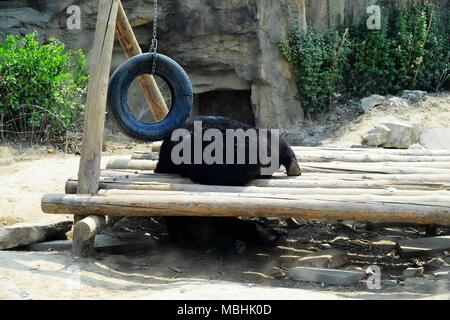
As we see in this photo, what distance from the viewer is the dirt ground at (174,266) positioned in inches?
180

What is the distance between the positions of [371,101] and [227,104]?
2.97 m

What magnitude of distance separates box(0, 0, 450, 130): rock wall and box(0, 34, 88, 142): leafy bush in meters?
1.90

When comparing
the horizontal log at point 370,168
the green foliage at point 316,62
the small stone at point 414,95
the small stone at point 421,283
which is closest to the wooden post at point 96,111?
the horizontal log at point 370,168

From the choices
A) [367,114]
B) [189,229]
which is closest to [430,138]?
[367,114]

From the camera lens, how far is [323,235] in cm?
703

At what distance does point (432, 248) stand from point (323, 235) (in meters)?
1.24

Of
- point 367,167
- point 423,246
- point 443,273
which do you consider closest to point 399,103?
point 367,167

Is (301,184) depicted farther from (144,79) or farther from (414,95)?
(414,95)

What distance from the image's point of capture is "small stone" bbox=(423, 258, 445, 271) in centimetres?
581

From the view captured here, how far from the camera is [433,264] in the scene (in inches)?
232

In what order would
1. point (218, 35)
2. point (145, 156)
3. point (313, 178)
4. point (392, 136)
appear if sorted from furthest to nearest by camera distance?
1. point (218, 35)
2. point (392, 136)
3. point (145, 156)
4. point (313, 178)

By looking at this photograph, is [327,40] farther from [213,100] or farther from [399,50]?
[213,100]

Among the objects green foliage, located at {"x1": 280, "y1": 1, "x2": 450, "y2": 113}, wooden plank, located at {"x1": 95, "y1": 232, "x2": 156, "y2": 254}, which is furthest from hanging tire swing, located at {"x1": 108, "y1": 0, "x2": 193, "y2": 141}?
green foliage, located at {"x1": 280, "y1": 1, "x2": 450, "y2": 113}
